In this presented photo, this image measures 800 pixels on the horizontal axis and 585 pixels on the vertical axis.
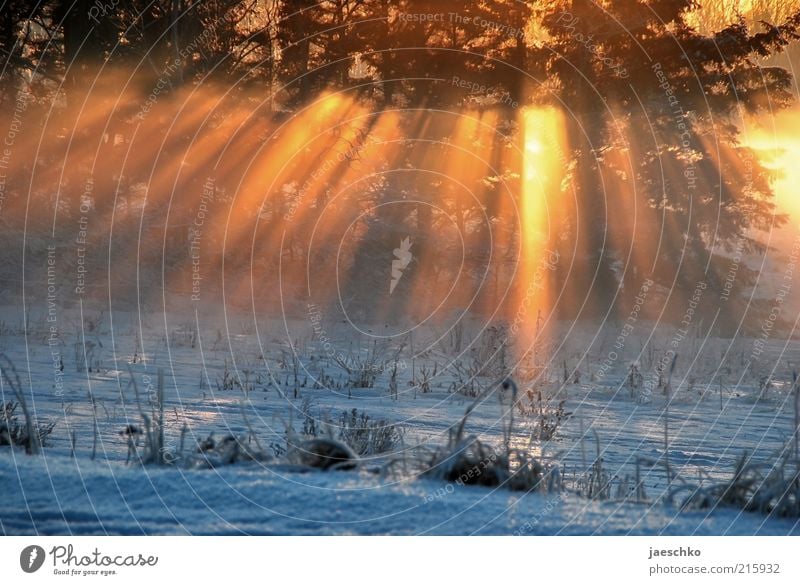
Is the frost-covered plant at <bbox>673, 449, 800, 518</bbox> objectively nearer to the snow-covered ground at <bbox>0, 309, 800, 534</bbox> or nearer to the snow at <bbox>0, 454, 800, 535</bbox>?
the snow-covered ground at <bbox>0, 309, 800, 534</bbox>

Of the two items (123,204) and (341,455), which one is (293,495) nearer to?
(341,455)

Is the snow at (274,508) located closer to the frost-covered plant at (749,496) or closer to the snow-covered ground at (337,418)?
the snow-covered ground at (337,418)

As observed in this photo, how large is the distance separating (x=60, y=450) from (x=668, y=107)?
12.5 metres

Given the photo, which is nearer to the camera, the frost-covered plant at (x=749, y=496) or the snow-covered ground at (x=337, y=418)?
the snow-covered ground at (x=337, y=418)

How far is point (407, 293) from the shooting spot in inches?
633

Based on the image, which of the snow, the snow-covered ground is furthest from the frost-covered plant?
the snow

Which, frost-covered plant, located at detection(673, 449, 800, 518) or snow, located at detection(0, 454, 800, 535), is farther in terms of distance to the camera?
frost-covered plant, located at detection(673, 449, 800, 518)

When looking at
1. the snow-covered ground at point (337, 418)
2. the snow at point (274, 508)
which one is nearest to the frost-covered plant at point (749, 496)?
the snow-covered ground at point (337, 418)

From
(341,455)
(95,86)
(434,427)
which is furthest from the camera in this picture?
(95,86)

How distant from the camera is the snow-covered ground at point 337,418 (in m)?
3.03

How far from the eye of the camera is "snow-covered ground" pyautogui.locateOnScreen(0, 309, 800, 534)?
303 centimetres

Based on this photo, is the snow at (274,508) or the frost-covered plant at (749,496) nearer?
the snow at (274,508)

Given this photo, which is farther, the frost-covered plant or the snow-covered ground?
the frost-covered plant
